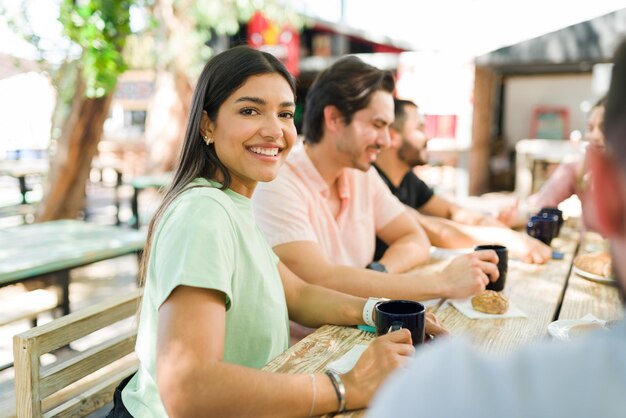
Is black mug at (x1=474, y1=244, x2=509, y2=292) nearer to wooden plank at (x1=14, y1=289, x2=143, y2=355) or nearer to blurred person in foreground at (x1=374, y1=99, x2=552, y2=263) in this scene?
blurred person in foreground at (x1=374, y1=99, x2=552, y2=263)

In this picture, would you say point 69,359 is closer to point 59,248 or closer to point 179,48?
point 59,248

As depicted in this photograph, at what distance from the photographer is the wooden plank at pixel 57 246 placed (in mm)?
2521

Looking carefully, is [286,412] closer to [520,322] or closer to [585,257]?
[520,322]

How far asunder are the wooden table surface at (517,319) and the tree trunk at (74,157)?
10.4 ft

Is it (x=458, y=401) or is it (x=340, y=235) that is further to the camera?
(x=340, y=235)

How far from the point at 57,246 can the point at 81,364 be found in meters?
1.65

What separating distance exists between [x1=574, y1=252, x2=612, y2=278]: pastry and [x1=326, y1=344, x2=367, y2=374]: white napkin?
1.09 metres

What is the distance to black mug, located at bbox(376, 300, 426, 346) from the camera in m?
1.18

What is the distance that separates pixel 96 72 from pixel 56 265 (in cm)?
157

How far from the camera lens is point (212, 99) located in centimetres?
135

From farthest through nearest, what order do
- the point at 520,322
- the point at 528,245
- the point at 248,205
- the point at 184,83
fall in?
the point at 184,83 < the point at 528,245 < the point at 520,322 < the point at 248,205

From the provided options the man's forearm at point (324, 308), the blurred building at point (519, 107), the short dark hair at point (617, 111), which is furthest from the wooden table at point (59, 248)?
the blurred building at point (519, 107)

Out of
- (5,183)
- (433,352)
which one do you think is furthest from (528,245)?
(5,183)

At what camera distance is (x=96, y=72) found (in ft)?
11.9
